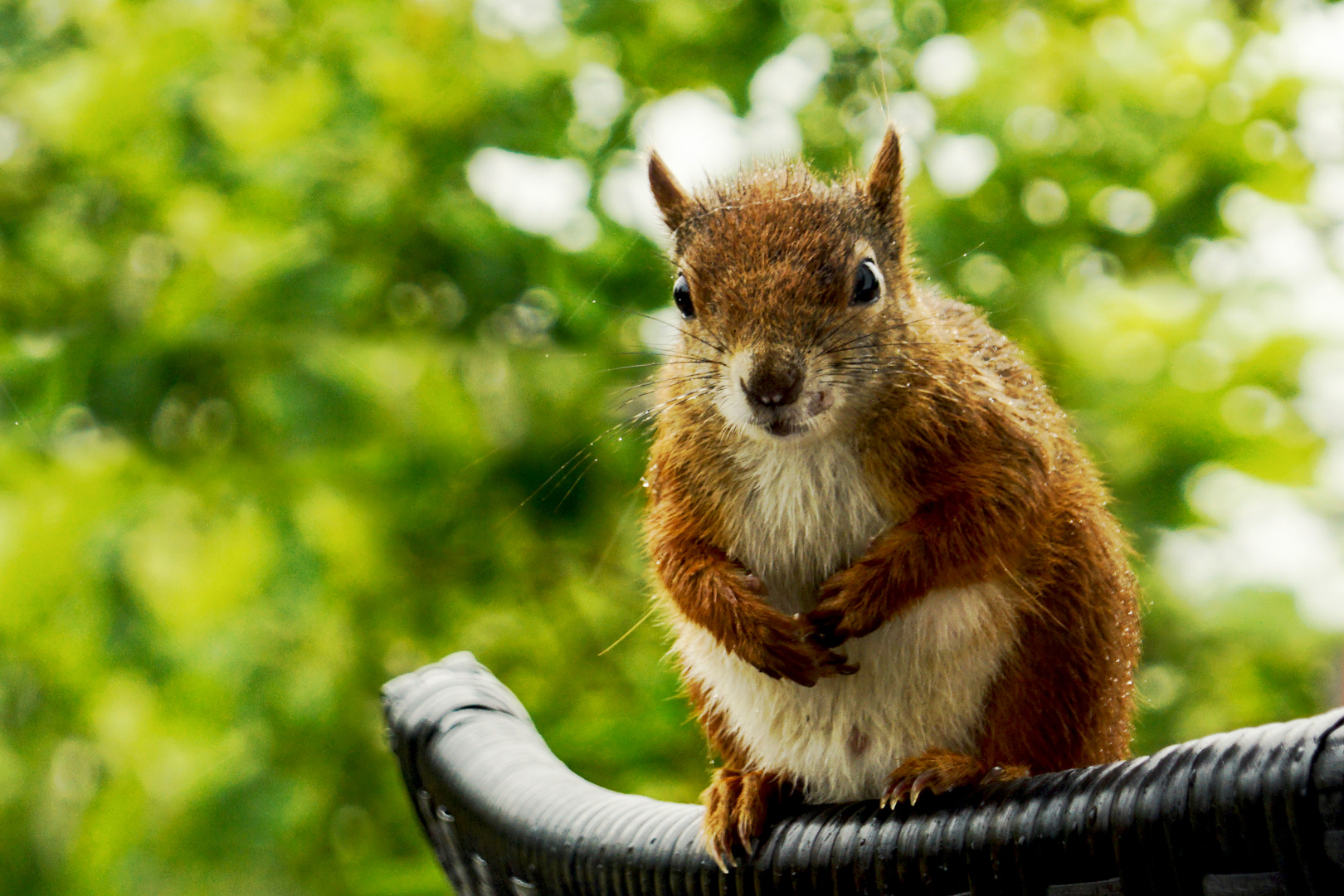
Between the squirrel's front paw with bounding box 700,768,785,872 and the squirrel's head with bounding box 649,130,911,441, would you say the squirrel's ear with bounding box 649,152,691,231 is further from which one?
the squirrel's front paw with bounding box 700,768,785,872

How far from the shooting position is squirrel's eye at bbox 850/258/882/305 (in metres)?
0.77

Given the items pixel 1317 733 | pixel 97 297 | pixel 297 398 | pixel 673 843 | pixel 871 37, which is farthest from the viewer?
pixel 97 297

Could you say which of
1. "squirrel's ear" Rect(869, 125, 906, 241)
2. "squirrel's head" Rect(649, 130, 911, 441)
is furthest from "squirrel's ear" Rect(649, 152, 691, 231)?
"squirrel's ear" Rect(869, 125, 906, 241)

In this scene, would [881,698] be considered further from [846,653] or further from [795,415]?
[795,415]

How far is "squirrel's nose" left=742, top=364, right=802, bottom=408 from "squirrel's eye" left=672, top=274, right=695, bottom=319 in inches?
4.3

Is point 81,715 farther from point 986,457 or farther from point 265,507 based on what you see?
point 986,457

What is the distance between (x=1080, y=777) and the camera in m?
0.54

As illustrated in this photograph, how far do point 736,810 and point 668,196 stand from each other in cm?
38

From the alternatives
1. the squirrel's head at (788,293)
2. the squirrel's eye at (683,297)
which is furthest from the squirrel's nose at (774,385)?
the squirrel's eye at (683,297)

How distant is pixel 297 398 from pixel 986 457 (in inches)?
30.3

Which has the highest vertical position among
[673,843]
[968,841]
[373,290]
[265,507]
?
[968,841]

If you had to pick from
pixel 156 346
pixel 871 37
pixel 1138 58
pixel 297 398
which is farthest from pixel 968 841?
pixel 1138 58

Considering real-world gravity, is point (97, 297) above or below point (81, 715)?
above

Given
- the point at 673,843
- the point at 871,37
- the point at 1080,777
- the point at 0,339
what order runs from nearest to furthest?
the point at 1080,777 → the point at 673,843 → the point at 871,37 → the point at 0,339
